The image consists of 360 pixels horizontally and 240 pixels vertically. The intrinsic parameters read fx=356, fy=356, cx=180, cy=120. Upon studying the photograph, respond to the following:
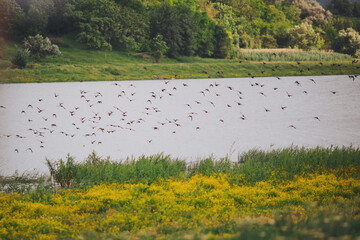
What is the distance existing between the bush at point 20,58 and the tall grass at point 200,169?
31.3 m

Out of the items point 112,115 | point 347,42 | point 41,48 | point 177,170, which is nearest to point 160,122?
point 112,115

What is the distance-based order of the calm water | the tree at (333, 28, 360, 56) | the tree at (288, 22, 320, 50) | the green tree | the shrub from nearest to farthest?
the calm water < the tree at (333, 28, 360, 56) < the shrub < the tree at (288, 22, 320, 50) < the green tree

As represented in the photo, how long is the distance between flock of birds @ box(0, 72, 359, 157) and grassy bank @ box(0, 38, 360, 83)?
14.2ft

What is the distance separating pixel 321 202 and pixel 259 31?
5329cm

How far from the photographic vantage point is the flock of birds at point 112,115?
64.7 ft

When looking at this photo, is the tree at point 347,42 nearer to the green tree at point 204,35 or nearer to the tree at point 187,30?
the green tree at point 204,35

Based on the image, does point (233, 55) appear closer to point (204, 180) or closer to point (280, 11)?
point (280, 11)

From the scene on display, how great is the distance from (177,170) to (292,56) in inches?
1781

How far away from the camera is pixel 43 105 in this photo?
30.4 metres

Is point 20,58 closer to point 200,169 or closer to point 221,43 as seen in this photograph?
point 221,43

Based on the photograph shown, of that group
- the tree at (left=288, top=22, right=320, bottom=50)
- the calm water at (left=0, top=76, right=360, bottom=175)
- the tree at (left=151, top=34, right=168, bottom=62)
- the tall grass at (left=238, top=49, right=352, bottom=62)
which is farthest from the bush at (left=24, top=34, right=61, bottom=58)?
the tree at (left=288, top=22, right=320, bottom=50)

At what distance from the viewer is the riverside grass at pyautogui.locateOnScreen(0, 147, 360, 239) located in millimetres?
4822

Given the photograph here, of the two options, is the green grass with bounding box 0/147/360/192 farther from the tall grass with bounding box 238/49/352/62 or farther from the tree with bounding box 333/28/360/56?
the tree with bounding box 333/28/360/56

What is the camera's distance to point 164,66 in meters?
Answer: 45.9
